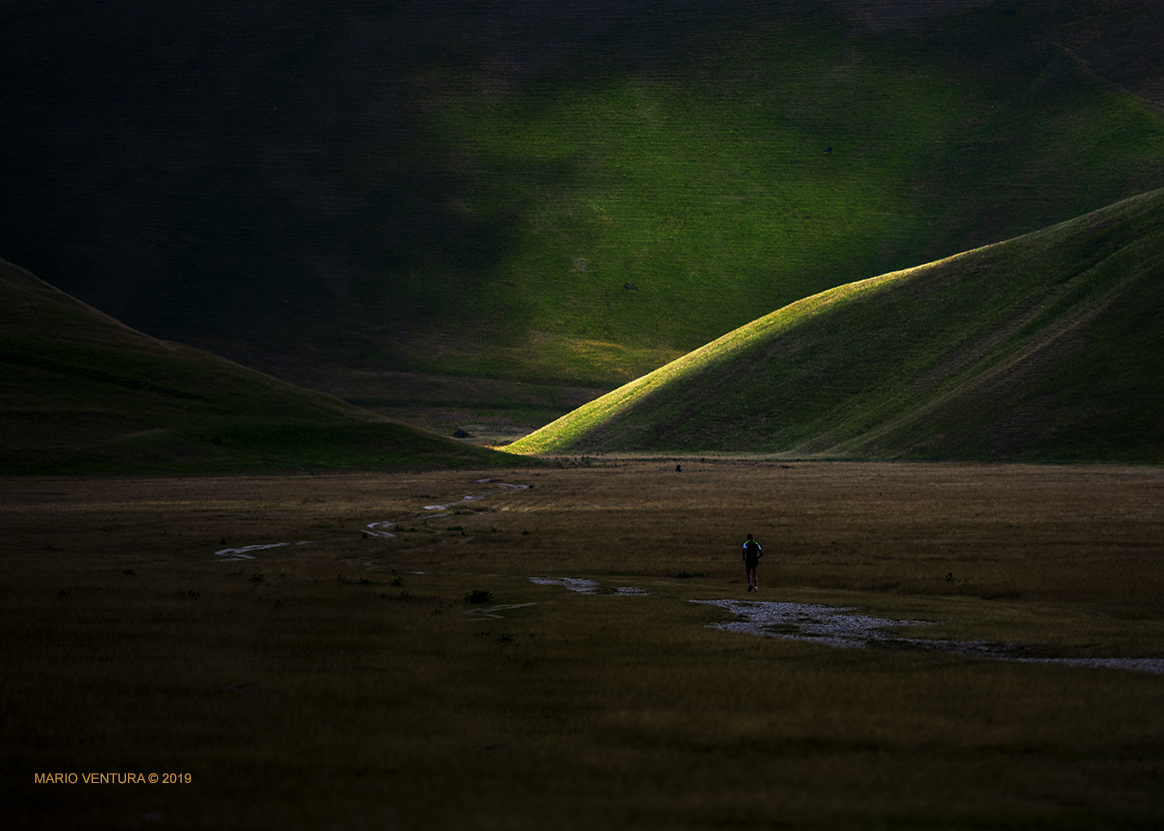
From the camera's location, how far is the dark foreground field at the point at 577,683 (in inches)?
536

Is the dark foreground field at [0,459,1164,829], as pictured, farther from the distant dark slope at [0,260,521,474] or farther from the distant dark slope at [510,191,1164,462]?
the distant dark slope at [510,191,1164,462]

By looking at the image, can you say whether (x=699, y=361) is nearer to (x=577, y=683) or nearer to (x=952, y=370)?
(x=952, y=370)

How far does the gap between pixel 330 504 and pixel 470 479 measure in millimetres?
27087

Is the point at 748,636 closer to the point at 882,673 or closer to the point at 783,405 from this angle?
the point at 882,673

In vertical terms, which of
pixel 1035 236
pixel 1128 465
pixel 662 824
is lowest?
pixel 662 824

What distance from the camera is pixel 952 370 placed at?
13488 cm

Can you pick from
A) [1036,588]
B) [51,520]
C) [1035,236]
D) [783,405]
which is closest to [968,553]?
[1036,588]

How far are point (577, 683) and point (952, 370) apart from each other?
125 m

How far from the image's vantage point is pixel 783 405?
14688cm

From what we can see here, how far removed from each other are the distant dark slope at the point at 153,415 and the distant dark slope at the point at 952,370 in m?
42.5

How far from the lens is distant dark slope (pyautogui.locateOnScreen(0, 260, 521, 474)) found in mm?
96312

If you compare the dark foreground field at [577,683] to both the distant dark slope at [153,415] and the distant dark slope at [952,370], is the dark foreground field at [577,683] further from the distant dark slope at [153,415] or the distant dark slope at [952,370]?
the distant dark slope at [952,370]

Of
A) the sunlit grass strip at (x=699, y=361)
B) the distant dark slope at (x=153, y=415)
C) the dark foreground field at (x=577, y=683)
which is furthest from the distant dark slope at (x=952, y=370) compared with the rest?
the dark foreground field at (x=577, y=683)

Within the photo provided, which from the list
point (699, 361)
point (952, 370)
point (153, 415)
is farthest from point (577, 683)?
point (699, 361)
